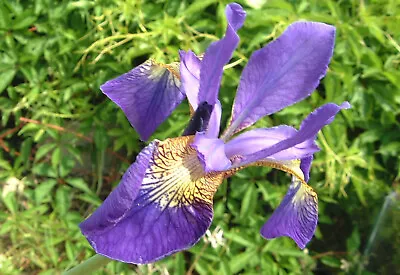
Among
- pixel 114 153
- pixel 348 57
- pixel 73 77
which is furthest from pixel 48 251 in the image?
pixel 348 57

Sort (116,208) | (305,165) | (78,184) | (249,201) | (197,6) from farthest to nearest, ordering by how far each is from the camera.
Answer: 1. (78,184)
2. (249,201)
3. (197,6)
4. (305,165)
5. (116,208)

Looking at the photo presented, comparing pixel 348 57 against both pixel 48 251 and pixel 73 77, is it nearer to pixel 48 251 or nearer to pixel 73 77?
pixel 73 77

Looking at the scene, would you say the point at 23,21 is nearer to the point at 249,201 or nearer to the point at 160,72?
the point at 249,201

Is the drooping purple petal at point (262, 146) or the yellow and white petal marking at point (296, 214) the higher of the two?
the drooping purple petal at point (262, 146)

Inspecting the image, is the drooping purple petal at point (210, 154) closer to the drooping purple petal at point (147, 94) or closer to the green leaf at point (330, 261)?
the drooping purple petal at point (147, 94)

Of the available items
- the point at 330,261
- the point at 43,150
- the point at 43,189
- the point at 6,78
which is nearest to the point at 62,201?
the point at 43,189

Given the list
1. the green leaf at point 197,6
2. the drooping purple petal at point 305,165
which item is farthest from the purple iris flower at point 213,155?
the green leaf at point 197,6
